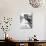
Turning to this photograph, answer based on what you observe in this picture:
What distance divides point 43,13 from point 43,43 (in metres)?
0.98

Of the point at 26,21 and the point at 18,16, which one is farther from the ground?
the point at 18,16

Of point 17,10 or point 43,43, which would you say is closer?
point 43,43

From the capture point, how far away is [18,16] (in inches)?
150

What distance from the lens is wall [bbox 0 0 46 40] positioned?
3.79 metres

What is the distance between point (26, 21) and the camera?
151 inches

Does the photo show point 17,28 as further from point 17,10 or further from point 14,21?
point 17,10

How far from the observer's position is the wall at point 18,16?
12.4 feet

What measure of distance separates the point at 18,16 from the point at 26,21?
0.94ft

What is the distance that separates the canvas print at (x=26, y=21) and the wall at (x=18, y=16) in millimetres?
91

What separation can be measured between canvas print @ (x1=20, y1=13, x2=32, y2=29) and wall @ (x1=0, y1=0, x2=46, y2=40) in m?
0.09

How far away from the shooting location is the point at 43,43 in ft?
11.2

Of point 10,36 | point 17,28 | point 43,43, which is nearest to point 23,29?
point 17,28

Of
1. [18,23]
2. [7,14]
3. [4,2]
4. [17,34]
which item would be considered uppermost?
[4,2]

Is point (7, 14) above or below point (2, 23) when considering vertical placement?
above
